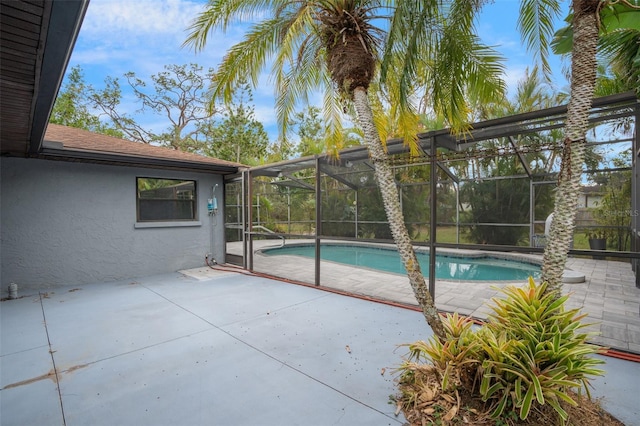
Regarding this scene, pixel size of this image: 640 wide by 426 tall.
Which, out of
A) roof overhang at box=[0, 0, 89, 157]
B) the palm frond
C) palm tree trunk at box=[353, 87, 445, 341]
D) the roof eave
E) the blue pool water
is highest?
the palm frond

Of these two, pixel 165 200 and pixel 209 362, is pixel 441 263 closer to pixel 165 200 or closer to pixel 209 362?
pixel 165 200

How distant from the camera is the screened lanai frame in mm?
4645

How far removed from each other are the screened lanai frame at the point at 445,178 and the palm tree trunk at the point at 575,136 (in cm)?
153

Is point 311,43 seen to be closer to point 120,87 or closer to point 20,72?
point 20,72

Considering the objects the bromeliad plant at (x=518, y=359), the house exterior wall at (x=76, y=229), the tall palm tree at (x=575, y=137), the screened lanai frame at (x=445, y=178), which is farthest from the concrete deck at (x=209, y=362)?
the screened lanai frame at (x=445, y=178)

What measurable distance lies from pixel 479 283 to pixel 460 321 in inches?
173

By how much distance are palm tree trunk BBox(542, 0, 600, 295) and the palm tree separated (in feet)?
3.41

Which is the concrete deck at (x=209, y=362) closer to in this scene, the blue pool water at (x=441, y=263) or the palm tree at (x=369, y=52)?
the palm tree at (x=369, y=52)

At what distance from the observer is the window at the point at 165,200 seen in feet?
24.9


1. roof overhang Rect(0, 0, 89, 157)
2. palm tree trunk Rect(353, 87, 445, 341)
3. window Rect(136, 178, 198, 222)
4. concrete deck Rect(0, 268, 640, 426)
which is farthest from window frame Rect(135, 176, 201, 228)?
palm tree trunk Rect(353, 87, 445, 341)

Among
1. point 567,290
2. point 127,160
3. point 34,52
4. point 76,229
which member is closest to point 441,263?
point 567,290

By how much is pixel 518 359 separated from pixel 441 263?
8802 mm

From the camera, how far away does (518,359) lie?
2.16 meters

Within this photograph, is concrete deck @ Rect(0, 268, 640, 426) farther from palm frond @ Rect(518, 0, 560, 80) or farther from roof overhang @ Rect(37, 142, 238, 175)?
palm frond @ Rect(518, 0, 560, 80)
